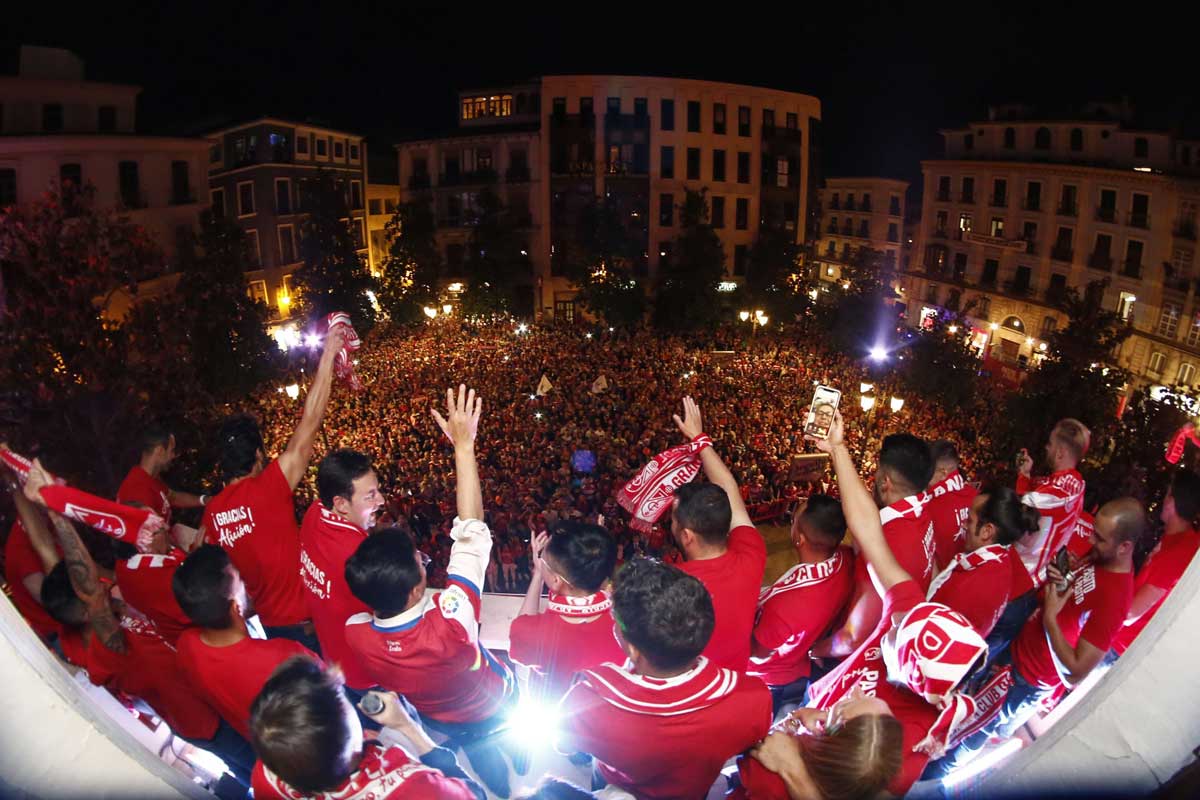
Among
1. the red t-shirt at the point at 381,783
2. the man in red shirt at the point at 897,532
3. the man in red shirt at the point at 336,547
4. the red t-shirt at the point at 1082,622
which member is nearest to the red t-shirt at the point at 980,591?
the man in red shirt at the point at 897,532

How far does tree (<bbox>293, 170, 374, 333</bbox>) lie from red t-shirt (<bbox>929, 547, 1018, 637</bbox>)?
1025 centimetres

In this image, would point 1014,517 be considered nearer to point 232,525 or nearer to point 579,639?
point 579,639

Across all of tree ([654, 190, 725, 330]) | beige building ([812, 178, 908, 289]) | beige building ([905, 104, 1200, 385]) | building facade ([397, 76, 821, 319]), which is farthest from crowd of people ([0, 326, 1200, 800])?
tree ([654, 190, 725, 330])

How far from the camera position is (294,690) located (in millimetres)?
1489

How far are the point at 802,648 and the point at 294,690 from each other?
1914mm

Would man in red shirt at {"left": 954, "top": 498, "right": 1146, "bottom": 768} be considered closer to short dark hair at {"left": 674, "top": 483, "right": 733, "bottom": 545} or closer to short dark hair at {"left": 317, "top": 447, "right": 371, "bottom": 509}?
short dark hair at {"left": 674, "top": 483, "right": 733, "bottom": 545}

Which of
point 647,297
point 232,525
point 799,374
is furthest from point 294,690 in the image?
point 647,297

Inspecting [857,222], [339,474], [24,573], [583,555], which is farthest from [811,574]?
[857,222]

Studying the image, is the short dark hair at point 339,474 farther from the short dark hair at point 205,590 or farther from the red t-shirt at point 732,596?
the red t-shirt at point 732,596

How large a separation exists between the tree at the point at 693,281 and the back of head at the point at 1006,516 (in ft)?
46.7

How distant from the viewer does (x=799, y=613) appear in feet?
8.32

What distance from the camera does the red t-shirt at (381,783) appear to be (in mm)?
1537

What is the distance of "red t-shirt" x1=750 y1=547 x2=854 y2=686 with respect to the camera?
99.9 inches

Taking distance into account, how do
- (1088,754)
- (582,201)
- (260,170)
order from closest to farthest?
(1088,754), (260,170), (582,201)
